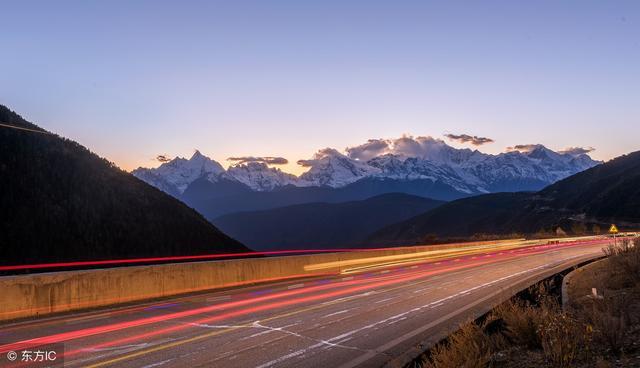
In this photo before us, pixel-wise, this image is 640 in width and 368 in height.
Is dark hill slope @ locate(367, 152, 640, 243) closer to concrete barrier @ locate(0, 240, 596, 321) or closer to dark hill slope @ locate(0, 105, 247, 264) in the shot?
dark hill slope @ locate(0, 105, 247, 264)

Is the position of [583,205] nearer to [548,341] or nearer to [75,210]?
[75,210]

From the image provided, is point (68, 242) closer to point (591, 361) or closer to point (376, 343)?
point (376, 343)

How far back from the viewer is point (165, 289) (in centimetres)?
1594

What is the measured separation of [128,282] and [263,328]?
5492 millimetres

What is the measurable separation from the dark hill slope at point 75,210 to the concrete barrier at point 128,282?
4505cm

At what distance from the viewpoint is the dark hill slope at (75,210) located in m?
60.8

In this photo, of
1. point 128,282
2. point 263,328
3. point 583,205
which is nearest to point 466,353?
point 263,328

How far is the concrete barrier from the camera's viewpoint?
1212 cm

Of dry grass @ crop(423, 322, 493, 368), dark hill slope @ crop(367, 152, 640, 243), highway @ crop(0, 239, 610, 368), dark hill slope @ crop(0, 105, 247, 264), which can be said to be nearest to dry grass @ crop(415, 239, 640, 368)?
dry grass @ crop(423, 322, 493, 368)

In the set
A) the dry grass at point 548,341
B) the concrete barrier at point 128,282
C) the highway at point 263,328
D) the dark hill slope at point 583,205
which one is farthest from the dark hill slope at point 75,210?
the dry grass at point 548,341

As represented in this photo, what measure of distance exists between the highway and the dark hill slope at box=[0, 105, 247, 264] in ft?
165

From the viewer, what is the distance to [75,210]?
6681cm

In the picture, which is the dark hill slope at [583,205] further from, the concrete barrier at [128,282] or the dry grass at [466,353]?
the dry grass at [466,353]

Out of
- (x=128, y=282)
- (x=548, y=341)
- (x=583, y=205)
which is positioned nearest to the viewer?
(x=548, y=341)
